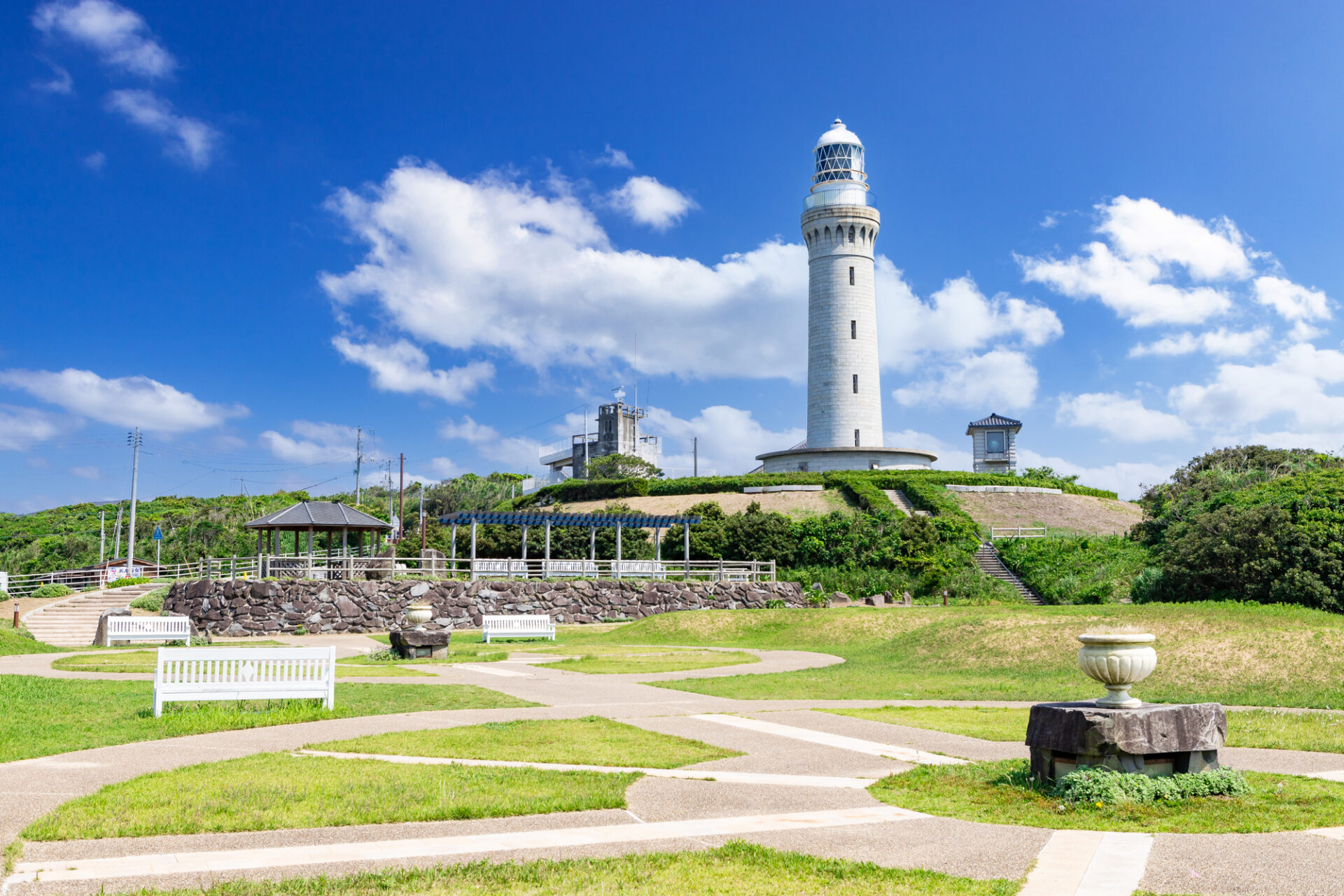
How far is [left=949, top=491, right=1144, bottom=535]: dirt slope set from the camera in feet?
166

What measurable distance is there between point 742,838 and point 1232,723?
811 centimetres

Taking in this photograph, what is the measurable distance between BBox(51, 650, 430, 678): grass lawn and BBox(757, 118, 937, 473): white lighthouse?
4475 centimetres

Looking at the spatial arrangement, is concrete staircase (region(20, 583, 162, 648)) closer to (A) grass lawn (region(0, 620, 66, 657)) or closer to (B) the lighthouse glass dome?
(A) grass lawn (region(0, 620, 66, 657))

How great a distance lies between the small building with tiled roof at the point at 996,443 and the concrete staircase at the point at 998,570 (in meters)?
33.1

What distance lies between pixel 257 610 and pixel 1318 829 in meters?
29.6

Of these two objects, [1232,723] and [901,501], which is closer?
[1232,723]

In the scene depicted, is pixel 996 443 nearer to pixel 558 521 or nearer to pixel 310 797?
pixel 558 521

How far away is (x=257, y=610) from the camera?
3053 cm

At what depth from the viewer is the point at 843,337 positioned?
60.8m

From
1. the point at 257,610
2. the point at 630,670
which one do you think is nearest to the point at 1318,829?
the point at 630,670

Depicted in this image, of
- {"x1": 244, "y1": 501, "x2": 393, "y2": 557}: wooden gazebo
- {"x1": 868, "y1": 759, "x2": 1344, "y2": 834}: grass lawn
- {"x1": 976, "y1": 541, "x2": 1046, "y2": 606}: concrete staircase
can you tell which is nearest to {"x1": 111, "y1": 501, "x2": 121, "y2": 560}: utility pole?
{"x1": 244, "y1": 501, "x2": 393, "y2": 557}: wooden gazebo

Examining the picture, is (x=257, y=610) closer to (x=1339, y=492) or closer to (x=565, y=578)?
(x=565, y=578)

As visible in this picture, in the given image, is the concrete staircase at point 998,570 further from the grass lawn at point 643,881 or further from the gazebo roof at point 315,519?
the grass lawn at point 643,881

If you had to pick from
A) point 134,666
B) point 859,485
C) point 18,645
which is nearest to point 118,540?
point 18,645
